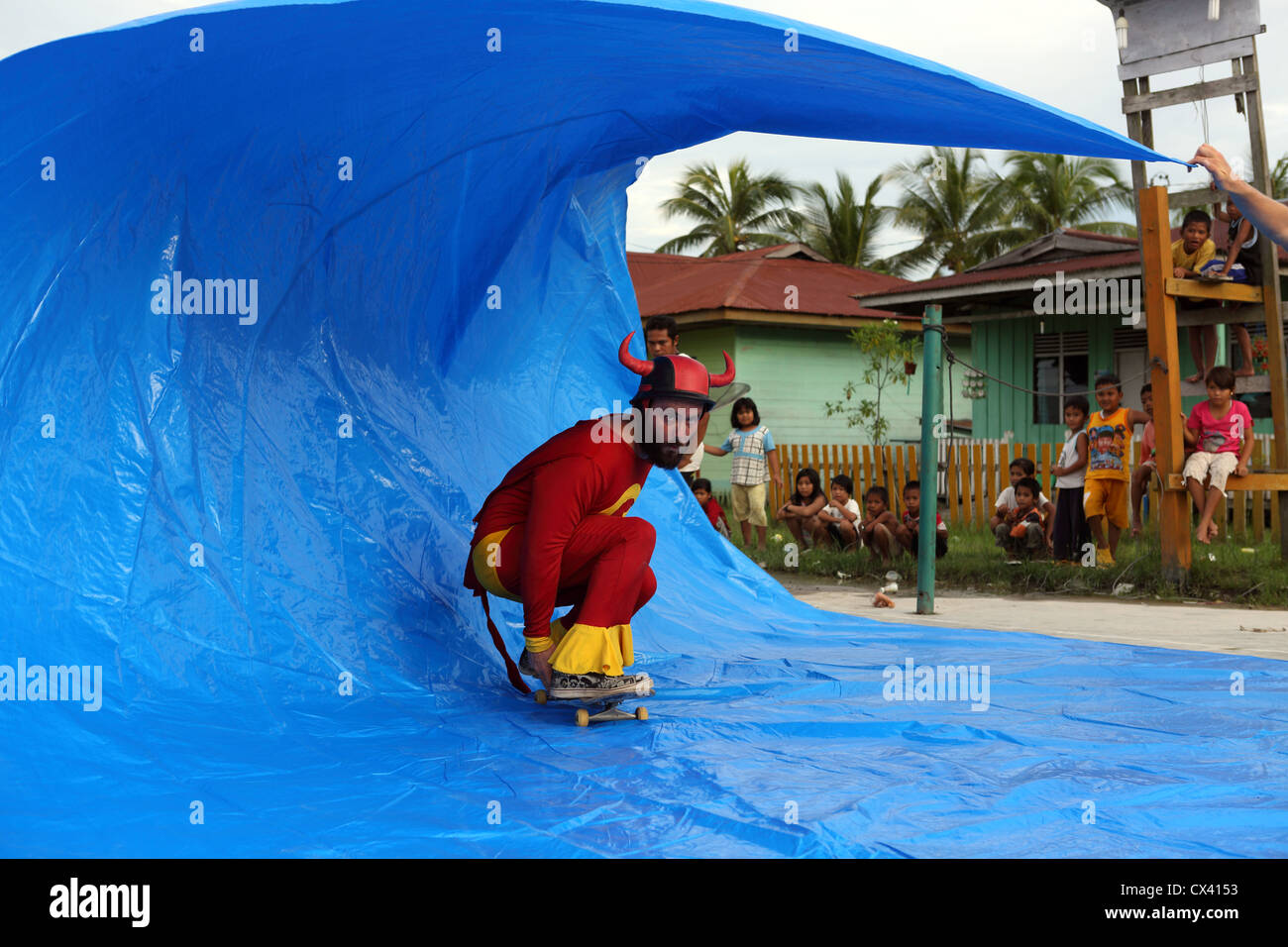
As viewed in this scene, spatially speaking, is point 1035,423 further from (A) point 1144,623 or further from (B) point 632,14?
(B) point 632,14

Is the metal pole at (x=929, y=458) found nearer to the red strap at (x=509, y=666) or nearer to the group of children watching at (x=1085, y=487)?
the group of children watching at (x=1085, y=487)

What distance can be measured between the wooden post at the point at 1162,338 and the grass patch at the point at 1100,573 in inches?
21.7

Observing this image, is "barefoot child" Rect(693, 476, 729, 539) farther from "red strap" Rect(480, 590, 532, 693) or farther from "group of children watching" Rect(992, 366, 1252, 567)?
"red strap" Rect(480, 590, 532, 693)

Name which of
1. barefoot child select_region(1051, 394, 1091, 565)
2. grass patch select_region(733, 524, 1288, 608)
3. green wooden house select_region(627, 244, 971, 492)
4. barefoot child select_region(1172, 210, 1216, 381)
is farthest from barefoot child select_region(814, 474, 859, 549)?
green wooden house select_region(627, 244, 971, 492)

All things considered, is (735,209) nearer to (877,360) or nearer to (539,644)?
(877,360)

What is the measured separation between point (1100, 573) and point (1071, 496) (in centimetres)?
83

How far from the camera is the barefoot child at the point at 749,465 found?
10.5 metres

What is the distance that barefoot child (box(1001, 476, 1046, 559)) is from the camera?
30.9 feet

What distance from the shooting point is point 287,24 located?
3.49 meters

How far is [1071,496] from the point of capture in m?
9.10

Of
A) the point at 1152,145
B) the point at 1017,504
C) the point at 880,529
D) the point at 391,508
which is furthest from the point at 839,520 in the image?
the point at 391,508

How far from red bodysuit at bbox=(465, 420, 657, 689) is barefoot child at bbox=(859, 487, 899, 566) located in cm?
537

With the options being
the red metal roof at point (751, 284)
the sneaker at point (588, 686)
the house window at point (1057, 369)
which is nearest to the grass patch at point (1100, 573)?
the sneaker at point (588, 686)
